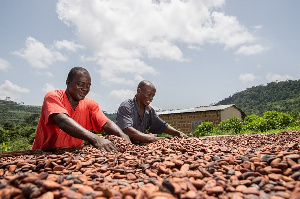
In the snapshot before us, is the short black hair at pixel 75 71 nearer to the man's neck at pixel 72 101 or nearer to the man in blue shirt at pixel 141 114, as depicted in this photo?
the man's neck at pixel 72 101

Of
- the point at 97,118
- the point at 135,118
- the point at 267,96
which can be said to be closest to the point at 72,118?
the point at 97,118

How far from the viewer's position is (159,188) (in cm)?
109

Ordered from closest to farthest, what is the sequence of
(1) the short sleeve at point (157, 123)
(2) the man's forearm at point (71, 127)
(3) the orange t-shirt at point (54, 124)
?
(2) the man's forearm at point (71, 127) → (3) the orange t-shirt at point (54, 124) → (1) the short sleeve at point (157, 123)

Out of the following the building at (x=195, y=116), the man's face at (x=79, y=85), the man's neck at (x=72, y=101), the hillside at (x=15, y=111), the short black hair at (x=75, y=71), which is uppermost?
the hillside at (x=15, y=111)

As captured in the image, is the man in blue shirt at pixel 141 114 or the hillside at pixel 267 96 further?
the hillside at pixel 267 96

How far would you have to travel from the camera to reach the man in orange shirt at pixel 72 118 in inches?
87.2

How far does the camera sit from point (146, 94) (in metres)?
3.70

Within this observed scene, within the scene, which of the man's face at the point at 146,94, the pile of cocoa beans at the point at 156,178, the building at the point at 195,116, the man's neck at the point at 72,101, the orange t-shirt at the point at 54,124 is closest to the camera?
the pile of cocoa beans at the point at 156,178

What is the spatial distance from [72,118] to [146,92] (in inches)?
51.6

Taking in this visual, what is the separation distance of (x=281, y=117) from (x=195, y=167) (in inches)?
472

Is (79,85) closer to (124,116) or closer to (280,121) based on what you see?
(124,116)

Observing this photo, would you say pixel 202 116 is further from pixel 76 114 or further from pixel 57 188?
pixel 57 188

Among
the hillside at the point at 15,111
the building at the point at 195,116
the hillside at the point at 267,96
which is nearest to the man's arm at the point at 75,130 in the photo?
the building at the point at 195,116

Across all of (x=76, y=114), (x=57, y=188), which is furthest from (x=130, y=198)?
(x=76, y=114)
